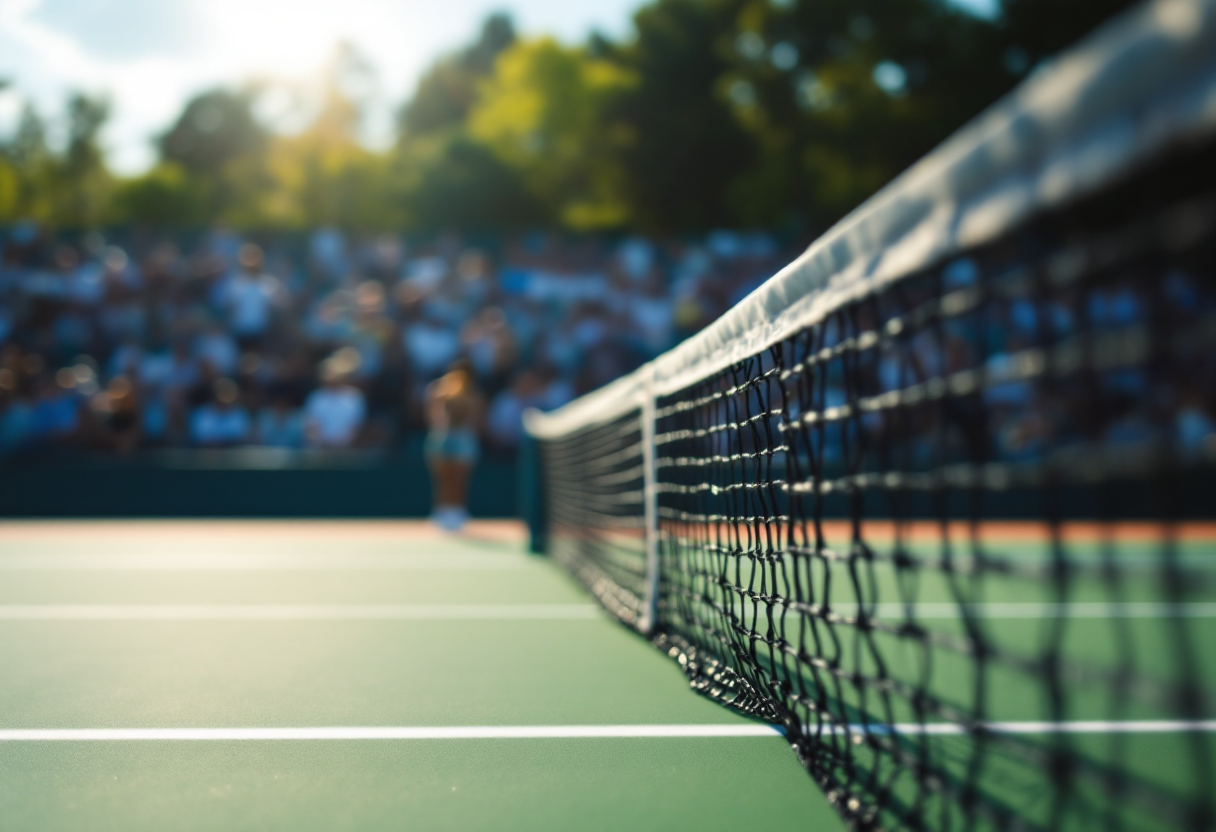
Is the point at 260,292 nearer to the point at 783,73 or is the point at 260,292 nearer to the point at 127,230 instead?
the point at 127,230

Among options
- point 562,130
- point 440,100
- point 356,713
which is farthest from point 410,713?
point 440,100

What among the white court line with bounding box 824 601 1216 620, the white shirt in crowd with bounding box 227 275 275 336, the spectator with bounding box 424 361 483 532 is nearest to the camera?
the white court line with bounding box 824 601 1216 620

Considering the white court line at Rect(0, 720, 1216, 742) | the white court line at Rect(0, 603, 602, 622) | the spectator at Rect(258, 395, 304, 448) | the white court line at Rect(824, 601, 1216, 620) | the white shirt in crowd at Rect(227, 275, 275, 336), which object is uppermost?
the white shirt in crowd at Rect(227, 275, 275, 336)

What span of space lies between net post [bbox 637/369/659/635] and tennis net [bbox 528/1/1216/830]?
1cm

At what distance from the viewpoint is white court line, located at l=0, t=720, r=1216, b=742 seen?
9.11 feet

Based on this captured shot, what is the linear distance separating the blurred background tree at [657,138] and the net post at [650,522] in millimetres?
15393

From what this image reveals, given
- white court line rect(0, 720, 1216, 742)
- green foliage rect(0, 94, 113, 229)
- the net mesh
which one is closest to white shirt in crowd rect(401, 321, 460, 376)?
the net mesh

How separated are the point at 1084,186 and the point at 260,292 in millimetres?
13676

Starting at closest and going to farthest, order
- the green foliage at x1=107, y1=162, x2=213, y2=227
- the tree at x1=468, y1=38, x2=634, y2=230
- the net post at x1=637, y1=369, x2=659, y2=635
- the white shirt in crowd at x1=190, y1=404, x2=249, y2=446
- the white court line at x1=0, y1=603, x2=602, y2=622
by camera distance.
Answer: the net post at x1=637, y1=369, x2=659, y2=635, the white court line at x1=0, y1=603, x2=602, y2=622, the white shirt in crowd at x1=190, y1=404, x2=249, y2=446, the tree at x1=468, y1=38, x2=634, y2=230, the green foliage at x1=107, y1=162, x2=213, y2=227

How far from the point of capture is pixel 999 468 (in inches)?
70.4

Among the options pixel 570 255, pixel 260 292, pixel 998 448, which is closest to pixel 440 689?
pixel 998 448

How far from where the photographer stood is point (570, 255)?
16.1m

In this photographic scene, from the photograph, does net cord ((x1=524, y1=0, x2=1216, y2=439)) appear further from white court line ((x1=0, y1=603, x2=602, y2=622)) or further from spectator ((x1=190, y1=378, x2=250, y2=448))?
spectator ((x1=190, y1=378, x2=250, y2=448))

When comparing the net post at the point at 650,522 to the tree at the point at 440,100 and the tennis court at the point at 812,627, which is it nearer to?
the tennis court at the point at 812,627
